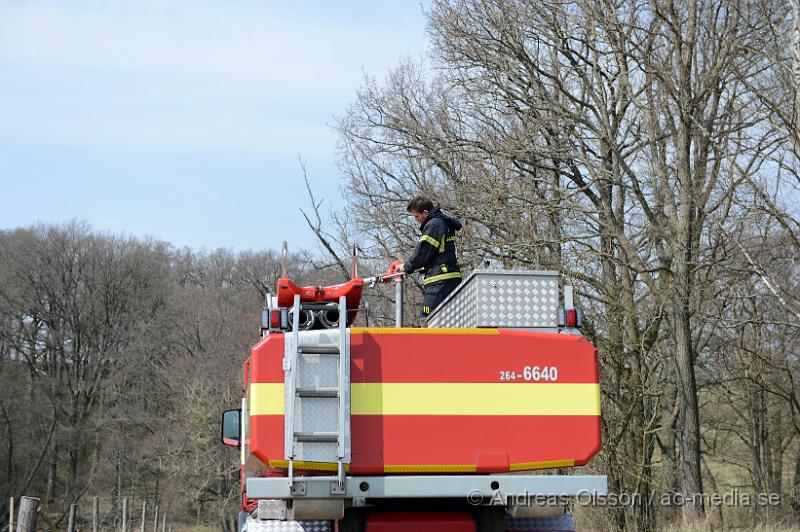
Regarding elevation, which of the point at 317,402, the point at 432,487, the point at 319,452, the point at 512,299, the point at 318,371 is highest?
the point at 512,299

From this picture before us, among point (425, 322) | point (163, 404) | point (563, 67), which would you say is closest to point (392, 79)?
point (563, 67)

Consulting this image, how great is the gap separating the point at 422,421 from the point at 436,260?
220 cm

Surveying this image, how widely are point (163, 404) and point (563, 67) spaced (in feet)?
111

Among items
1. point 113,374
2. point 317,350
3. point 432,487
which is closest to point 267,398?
point 317,350

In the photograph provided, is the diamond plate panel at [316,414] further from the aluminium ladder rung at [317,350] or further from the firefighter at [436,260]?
the firefighter at [436,260]

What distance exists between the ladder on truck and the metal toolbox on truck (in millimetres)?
928

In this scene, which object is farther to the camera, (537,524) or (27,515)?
(27,515)

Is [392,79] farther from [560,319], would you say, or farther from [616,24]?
[560,319]

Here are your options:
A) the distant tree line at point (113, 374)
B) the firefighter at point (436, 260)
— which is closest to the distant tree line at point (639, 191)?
the firefighter at point (436, 260)

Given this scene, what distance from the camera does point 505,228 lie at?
1898cm

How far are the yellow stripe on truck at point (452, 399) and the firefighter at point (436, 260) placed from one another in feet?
6.27

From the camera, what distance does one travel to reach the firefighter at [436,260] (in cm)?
784

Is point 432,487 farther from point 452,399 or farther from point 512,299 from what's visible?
point 512,299

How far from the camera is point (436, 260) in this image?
26.1ft
